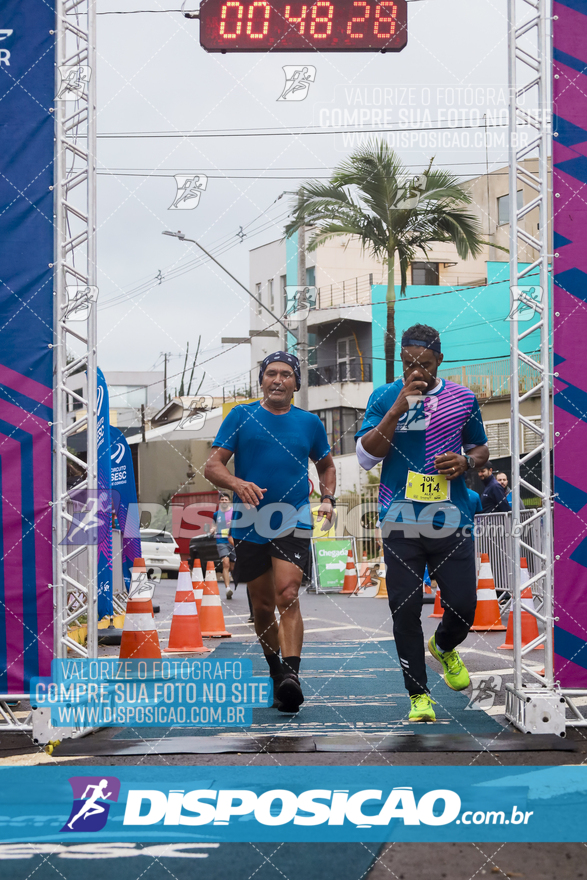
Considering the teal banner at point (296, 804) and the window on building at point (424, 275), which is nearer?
the teal banner at point (296, 804)

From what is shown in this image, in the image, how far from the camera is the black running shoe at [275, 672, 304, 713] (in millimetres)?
5309

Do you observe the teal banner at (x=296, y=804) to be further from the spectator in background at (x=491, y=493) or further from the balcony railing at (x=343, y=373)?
the balcony railing at (x=343, y=373)

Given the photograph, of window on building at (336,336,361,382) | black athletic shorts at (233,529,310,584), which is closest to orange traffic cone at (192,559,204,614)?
black athletic shorts at (233,529,310,584)

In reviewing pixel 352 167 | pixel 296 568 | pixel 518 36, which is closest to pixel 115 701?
pixel 296 568

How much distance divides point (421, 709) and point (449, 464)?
49.8 inches

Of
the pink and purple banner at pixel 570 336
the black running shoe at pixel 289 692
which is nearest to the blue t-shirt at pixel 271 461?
the black running shoe at pixel 289 692

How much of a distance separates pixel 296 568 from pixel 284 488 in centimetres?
46

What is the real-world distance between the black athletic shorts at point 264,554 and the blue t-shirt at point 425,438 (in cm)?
62

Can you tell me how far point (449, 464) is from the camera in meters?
5.04

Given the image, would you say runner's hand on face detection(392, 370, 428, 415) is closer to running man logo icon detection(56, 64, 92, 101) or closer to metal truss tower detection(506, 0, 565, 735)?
metal truss tower detection(506, 0, 565, 735)

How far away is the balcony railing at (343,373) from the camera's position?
125 feet

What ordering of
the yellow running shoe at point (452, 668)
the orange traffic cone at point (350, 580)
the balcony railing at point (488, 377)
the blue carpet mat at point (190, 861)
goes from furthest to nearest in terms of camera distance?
the balcony railing at point (488, 377)
the orange traffic cone at point (350, 580)
the yellow running shoe at point (452, 668)
the blue carpet mat at point (190, 861)

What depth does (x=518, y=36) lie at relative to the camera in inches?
208

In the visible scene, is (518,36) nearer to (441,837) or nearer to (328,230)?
(441,837)
